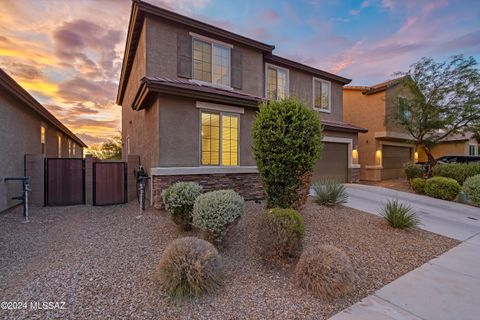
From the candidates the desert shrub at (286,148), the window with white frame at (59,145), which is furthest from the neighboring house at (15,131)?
the desert shrub at (286,148)

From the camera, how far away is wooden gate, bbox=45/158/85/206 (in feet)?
27.3

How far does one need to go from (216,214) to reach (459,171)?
45.4 ft

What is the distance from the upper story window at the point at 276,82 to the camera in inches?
477

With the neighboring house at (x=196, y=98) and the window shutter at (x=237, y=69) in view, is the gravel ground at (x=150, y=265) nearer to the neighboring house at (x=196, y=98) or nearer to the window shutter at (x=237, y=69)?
the neighboring house at (x=196, y=98)

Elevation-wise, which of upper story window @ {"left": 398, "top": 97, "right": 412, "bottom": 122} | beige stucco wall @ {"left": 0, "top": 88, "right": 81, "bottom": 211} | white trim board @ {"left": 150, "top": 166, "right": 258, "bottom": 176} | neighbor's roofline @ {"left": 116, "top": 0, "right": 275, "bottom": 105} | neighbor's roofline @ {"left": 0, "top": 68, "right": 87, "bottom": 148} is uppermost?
neighbor's roofline @ {"left": 116, "top": 0, "right": 275, "bottom": 105}

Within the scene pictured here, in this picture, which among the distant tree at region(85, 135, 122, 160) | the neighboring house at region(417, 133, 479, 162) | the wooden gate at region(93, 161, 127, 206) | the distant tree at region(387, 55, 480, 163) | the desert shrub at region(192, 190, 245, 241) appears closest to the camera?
the desert shrub at region(192, 190, 245, 241)

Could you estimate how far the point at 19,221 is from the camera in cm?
648

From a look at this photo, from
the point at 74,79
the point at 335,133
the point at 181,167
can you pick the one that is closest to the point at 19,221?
the point at 181,167

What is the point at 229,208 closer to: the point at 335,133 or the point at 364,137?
the point at 335,133

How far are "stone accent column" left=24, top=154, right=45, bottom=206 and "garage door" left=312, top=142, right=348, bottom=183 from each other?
11.8m

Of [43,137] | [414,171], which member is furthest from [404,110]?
[43,137]

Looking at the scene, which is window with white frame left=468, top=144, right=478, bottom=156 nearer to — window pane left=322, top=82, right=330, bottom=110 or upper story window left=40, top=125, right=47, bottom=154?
window pane left=322, top=82, right=330, bottom=110

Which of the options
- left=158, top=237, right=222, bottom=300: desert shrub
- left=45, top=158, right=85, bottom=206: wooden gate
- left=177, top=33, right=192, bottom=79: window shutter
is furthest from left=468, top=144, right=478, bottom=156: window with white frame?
left=45, top=158, right=85, bottom=206: wooden gate

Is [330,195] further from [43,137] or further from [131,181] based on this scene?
[43,137]
